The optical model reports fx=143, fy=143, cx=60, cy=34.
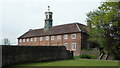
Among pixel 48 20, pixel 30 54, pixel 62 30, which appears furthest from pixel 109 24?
pixel 48 20

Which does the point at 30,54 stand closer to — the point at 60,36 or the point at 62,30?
the point at 60,36

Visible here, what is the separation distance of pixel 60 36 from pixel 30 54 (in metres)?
21.8

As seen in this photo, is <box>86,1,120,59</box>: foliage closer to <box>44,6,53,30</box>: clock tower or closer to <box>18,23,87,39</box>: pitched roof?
A: <box>18,23,87,39</box>: pitched roof

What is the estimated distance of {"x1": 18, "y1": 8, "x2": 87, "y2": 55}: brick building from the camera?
35425 mm

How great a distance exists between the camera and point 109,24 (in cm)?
1945

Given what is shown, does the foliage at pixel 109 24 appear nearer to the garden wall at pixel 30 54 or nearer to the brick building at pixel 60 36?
the garden wall at pixel 30 54

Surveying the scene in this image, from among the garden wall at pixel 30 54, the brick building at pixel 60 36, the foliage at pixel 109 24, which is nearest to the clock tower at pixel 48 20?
the brick building at pixel 60 36

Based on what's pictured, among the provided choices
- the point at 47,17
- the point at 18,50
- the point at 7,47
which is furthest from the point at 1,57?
the point at 47,17

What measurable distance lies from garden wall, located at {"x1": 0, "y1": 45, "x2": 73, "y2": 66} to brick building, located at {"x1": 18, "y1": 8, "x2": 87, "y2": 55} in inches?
459

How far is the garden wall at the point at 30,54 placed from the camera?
14.9m

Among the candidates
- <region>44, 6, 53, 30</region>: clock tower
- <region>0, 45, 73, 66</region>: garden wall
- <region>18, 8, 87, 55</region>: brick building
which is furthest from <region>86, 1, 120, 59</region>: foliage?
<region>44, 6, 53, 30</region>: clock tower

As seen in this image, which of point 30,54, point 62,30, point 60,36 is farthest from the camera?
point 62,30

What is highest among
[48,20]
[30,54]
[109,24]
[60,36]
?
[48,20]

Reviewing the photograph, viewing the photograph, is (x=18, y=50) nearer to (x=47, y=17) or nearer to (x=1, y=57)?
(x=1, y=57)
